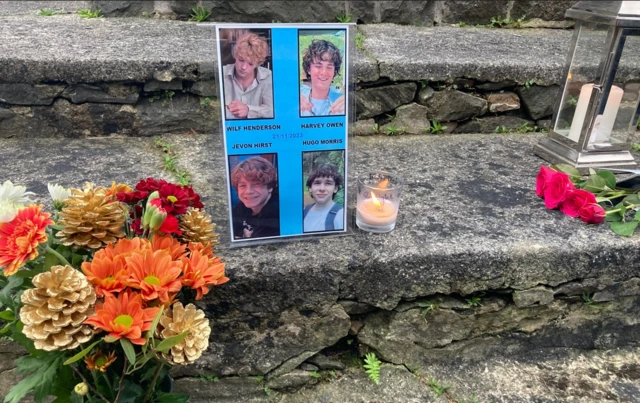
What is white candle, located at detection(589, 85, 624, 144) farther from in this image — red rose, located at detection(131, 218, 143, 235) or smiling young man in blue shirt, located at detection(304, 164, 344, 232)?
red rose, located at detection(131, 218, 143, 235)

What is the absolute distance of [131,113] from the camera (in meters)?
1.87

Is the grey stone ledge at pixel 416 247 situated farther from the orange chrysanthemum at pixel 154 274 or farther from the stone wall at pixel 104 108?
the orange chrysanthemum at pixel 154 274

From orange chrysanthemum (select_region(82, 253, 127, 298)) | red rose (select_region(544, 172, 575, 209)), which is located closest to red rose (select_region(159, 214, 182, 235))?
orange chrysanthemum (select_region(82, 253, 127, 298))

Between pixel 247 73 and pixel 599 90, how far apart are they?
1.17 meters

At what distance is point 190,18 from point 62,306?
79.0 inches

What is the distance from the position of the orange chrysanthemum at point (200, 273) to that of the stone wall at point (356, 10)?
1748 mm

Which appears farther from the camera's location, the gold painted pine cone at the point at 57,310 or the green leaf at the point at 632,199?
the green leaf at the point at 632,199

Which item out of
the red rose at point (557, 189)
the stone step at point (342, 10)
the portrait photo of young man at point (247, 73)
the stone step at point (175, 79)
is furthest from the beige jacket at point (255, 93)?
the stone step at point (342, 10)

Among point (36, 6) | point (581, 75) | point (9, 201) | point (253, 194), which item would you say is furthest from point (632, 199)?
point (36, 6)

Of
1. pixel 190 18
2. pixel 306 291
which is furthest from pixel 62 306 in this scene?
pixel 190 18

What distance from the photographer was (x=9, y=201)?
0.88 meters

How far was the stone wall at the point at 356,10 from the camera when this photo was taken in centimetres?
237

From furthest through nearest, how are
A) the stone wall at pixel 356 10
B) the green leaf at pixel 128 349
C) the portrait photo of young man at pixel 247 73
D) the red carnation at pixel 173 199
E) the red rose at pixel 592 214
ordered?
the stone wall at pixel 356 10 < the red rose at pixel 592 214 < the portrait photo of young man at pixel 247 73 < the red carnation at pixel 173 199 < the green leaf at pixel 128 349

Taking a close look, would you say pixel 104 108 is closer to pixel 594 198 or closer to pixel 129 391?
pixel 129 391
